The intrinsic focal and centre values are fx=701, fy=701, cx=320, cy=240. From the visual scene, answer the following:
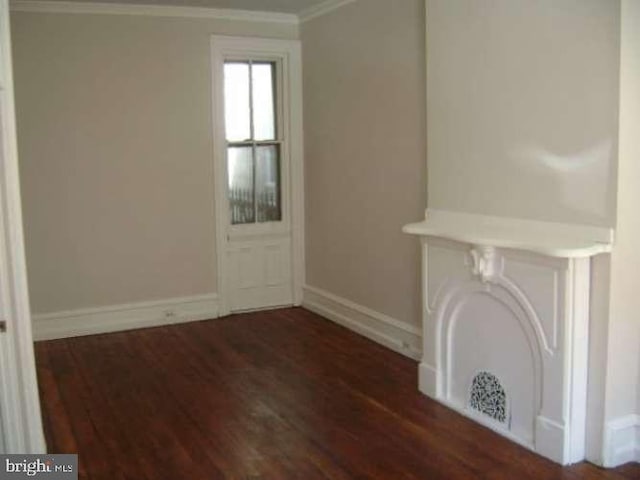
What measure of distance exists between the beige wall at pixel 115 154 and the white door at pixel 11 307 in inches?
104

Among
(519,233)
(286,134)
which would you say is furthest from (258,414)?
(286,134)

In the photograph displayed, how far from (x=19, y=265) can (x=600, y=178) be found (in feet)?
8.48

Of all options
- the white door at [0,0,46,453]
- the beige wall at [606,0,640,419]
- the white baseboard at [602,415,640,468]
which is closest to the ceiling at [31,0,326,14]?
the white door at [0,0,46,453]

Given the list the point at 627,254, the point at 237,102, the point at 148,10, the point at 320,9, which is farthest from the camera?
the point at 237,102

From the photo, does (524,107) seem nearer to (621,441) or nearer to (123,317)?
(621,441)

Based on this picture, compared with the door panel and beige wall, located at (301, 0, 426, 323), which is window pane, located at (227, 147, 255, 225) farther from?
beige wall, located at (301, 0, 426, 323)

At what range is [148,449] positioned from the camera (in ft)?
11.9

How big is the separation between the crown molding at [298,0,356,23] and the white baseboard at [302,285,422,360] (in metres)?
2.38

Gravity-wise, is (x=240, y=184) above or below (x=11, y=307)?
above

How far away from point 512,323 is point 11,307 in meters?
2.40

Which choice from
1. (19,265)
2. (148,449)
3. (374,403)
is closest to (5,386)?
(19,265)

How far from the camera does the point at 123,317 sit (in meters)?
5.92

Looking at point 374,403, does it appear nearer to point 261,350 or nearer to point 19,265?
point 261,350

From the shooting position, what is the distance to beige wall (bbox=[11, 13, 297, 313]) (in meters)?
5.46
